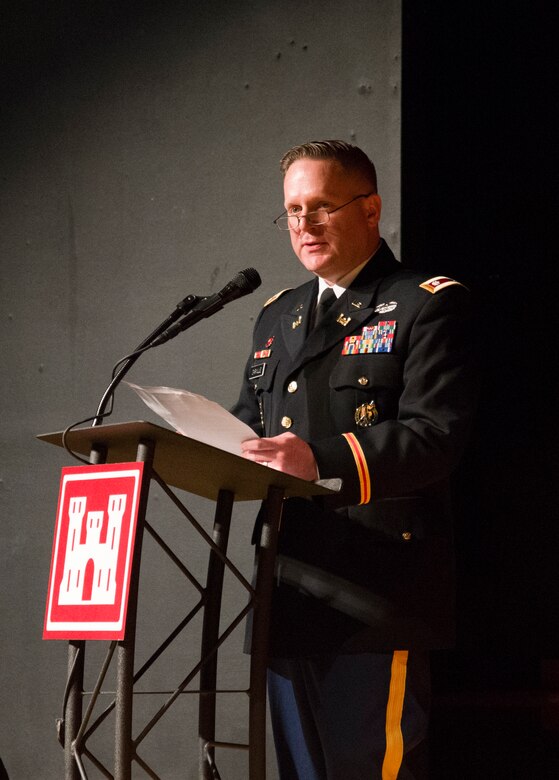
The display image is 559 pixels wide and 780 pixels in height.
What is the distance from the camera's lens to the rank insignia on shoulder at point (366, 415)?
67.9 inches

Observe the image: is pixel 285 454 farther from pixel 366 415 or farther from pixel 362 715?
pixel 362 715

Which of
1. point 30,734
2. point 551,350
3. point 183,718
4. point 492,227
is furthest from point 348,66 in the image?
point 30,734

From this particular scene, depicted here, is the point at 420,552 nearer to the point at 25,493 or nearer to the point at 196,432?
the point at 196,432

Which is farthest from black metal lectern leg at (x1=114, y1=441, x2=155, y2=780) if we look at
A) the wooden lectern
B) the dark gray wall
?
the dark gray wall

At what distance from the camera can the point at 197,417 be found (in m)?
1.43

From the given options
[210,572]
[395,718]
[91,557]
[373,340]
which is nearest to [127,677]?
[91,557]

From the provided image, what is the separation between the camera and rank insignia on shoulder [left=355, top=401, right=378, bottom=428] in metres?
1.73

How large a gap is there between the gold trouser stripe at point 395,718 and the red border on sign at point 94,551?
513 mm

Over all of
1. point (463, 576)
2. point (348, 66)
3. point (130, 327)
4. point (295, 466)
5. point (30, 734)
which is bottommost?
point (30, 734)

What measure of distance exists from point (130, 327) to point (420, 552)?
4.79 ft

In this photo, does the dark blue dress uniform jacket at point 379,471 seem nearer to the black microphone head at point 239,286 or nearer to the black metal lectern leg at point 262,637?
the black metal lectern leg at point 262,637

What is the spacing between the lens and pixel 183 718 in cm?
262

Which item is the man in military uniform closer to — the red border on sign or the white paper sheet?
the white paper sheet

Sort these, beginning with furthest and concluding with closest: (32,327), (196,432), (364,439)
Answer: (32,327), (364,439), (196,432)
